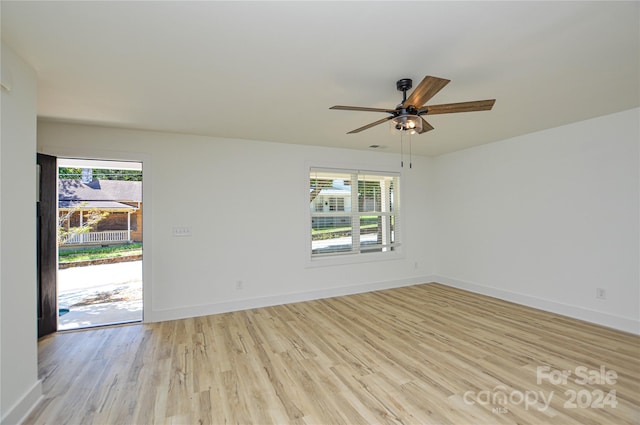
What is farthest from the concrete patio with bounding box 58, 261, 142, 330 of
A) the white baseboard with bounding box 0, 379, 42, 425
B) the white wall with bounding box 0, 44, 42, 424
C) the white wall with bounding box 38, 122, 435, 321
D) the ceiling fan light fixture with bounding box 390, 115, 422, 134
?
the ceiling fan light fixture with bounding box 390, 115, 422, 134

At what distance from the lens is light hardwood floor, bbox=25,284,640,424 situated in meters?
1.90

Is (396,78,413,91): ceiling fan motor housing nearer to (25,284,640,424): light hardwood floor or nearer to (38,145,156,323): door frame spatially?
(25,284,640,424): light hardwood floor

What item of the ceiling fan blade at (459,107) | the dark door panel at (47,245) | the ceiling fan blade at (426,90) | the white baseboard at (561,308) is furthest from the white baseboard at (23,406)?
the white baseboard at (561,308)

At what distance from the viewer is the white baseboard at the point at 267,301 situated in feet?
12.4

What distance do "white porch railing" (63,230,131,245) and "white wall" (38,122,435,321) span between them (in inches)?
297

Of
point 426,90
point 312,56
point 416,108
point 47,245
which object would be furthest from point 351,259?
point 47,245

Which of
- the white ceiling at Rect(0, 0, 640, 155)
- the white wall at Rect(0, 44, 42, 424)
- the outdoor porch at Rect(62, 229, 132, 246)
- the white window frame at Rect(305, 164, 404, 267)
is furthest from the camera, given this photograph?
the outdoor porch at Rect(62, 229, 132, 246)

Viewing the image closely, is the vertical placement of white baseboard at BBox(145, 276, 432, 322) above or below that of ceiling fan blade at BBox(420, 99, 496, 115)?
below

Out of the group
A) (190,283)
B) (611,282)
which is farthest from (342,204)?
(611,282)

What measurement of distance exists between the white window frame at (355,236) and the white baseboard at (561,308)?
1323 mm

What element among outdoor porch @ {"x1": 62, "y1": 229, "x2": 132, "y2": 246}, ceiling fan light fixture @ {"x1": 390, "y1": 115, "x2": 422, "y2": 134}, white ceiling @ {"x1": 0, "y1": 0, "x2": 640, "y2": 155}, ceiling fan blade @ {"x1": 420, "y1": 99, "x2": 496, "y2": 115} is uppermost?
white ceiling @ {"x1": 0, "y1": 0, "x2": 640, "y2": 155}

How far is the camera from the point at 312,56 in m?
1.99

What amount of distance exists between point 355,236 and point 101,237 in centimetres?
909

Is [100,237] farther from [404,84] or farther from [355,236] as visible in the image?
[404,84]
